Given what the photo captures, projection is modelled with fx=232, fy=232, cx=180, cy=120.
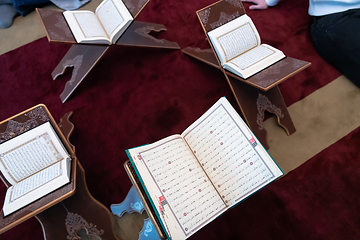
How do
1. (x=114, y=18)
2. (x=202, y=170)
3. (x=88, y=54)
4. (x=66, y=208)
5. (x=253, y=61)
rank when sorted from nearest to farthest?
(x=202, y=170)
(x=66, y=208)
(x=253, y=61)
(x=114, y=18)
(x=88, y=54)

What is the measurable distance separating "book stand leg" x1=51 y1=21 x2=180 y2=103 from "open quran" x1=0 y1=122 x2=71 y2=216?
2.06 ft

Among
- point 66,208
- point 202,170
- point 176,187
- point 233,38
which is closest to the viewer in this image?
point 176,187

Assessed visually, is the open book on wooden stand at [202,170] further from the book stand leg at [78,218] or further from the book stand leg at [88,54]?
the book stand leg at [88,54]

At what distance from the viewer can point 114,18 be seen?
1565 millimetres

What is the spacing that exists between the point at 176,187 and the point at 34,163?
723mm

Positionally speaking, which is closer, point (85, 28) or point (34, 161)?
point (34, 161)

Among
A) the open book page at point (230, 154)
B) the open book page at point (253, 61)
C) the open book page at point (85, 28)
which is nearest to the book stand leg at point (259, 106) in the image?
the open book page at point (253, 61)

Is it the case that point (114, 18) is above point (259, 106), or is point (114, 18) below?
above

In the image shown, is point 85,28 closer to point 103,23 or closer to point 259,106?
point 103,23

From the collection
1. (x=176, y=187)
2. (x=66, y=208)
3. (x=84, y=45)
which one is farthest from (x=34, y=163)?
(x=84, y=45)

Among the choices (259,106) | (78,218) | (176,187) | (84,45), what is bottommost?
(259,106)

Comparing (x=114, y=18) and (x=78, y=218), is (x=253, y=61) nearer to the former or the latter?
(x=114, y=18)

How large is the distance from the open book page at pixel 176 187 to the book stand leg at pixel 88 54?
926 mm

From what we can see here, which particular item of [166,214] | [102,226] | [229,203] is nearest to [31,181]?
[102,226]
